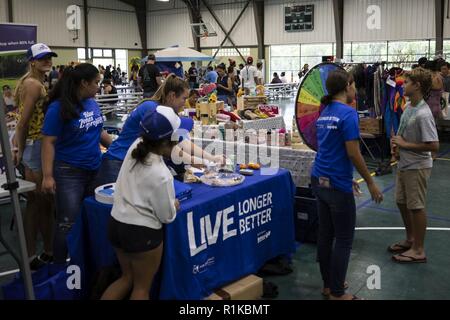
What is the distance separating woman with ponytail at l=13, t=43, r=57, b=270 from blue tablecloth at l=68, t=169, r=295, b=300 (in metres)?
0.80

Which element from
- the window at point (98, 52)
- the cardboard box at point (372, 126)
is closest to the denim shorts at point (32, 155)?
the cardboard box at point (372, 126)

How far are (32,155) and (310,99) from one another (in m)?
2.21

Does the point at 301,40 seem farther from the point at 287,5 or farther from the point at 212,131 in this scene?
the point at 212,131

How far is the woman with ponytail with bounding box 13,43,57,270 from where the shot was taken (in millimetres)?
3316

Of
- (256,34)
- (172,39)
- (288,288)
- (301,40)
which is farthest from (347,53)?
(288,288)

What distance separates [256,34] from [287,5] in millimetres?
2170

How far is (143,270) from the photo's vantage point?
7.73ft

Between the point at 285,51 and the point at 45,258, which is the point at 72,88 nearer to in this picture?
the point at 45,258

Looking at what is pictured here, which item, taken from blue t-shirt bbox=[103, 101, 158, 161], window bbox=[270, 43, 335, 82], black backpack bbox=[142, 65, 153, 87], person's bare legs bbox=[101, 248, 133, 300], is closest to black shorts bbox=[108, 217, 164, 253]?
person's bare legs bbox=[101, 248, 133, 300]

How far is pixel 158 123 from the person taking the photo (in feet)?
7.30

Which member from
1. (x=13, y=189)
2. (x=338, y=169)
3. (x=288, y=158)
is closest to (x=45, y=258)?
(x=13, y=189)

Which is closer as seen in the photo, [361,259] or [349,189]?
[349,189]

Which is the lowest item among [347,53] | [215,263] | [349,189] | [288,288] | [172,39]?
[288,288]
